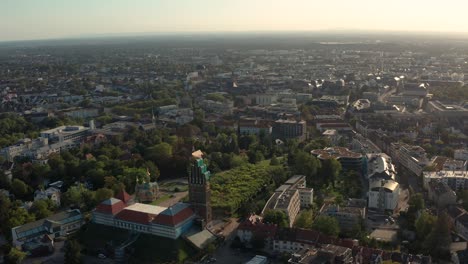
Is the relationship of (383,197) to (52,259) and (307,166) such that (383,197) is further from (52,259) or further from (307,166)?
(52,259)

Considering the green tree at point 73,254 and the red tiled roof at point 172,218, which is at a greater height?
the red tiled roof at point 172,218

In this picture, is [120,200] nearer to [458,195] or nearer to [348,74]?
[458,195]

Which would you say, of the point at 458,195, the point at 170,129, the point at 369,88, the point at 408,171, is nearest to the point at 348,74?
the point at 369,88

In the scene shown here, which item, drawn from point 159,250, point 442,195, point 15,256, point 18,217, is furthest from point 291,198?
point 18,217

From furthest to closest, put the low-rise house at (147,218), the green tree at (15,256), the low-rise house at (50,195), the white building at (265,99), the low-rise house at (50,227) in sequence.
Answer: the white building at (265,99), the low-rise house at (50,195), the low-rise house at (50,227), the low-rise house at (147,218), the green tree at (15,256)

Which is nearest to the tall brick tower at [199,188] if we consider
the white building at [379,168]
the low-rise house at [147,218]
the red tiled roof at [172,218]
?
the low-rise house at [147,218]

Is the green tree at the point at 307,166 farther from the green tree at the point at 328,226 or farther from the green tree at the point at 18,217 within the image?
the green tree at the point at 18,217
